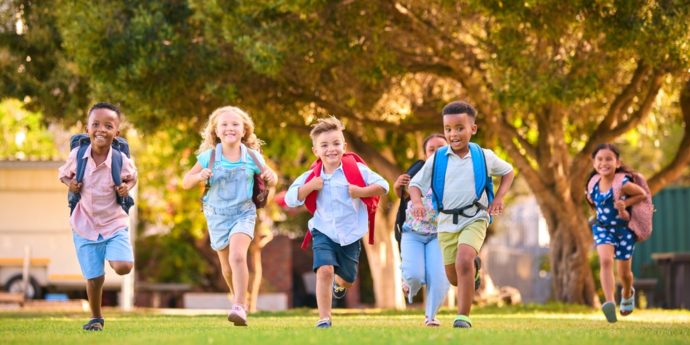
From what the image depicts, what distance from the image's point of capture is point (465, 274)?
1047cm

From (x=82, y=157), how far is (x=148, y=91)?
865 centimetres

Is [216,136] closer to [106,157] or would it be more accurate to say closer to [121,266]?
[106,157]

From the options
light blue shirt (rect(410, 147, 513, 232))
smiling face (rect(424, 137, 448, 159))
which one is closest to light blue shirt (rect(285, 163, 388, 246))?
light blue shirt (rect(410, 147, 513, 232))

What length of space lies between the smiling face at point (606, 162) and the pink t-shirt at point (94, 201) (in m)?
5.17

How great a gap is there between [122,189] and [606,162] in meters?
5.24

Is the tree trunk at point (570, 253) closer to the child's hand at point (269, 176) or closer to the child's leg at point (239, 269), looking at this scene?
the child's hand at point (269, 176)

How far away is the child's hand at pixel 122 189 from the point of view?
35.1 ft

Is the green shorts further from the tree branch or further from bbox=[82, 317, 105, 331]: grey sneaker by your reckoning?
the tree branch

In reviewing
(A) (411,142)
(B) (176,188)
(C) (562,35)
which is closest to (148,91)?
(C) (562,35)

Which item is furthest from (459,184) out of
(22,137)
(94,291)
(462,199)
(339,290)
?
(22,137)

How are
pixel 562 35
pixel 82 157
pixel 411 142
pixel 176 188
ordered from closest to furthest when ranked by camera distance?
pixel 82 157, pixel 562 35, pixel 411 142, pixel 176 188

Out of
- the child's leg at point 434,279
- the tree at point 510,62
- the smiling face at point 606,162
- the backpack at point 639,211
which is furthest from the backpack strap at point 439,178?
the tree at point 510,62

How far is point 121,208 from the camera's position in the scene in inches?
428

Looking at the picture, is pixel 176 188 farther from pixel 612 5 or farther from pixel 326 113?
pixel 612 5
